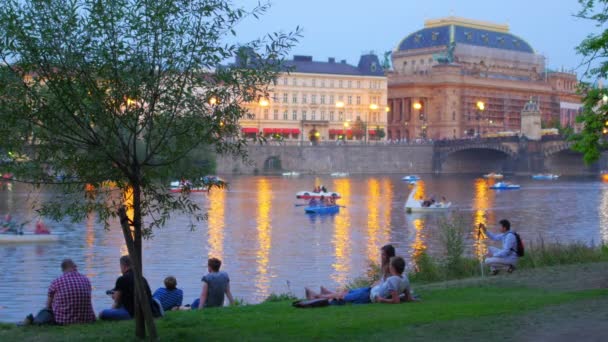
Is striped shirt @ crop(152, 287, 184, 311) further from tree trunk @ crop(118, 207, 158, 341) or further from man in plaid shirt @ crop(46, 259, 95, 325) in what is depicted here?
tree trunk @ crop(118, 207, 158, 341)

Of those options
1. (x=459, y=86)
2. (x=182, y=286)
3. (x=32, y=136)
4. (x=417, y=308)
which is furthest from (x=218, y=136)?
(x=459, y=86)

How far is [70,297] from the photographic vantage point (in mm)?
16703

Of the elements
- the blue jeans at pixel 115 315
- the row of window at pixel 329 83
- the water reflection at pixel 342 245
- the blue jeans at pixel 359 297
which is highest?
the row of window at pixel 329 83

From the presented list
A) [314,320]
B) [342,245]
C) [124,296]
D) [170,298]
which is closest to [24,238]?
[342,245]

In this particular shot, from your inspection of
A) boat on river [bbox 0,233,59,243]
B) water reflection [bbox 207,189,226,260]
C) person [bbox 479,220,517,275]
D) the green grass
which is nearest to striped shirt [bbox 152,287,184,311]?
the green grass

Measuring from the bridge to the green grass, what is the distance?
Answer: 118 metres

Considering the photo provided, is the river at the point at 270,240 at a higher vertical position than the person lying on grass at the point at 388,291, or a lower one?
lower

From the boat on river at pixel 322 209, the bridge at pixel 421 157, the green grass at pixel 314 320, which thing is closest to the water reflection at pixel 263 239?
the boat on river at pixel 322 209

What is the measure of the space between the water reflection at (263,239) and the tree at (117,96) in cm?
1518

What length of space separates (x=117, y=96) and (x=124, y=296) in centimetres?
432

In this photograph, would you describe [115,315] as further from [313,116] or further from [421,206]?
[313,116]

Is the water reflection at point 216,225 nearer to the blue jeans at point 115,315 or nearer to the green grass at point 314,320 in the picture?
the green grass at point 314,320

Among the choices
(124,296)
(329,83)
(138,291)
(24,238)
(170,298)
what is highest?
(329,83)

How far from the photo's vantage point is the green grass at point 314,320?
50.2ft
